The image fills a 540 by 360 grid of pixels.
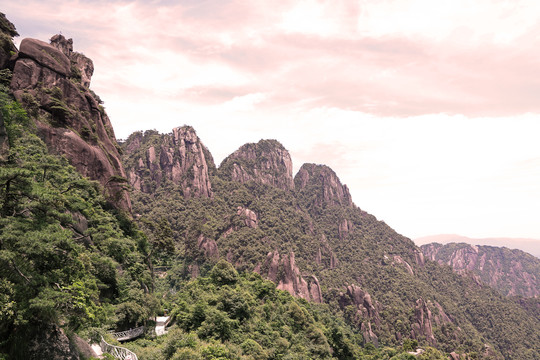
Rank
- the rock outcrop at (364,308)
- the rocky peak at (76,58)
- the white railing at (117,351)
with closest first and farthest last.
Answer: the white railing at (117,351), the rocky peak at (76,58), the rock outcrop at (364,308)

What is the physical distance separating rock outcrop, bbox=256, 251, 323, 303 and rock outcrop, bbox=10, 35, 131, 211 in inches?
2531

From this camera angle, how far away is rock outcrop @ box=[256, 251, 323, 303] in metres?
102

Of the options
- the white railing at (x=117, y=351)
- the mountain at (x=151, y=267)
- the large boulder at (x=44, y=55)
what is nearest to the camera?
the mountain at (x=151, y=267)

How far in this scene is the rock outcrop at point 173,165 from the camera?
14575 centimetres

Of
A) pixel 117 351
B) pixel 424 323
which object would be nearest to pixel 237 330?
pixel 117 351

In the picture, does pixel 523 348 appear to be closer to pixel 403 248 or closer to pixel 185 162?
pixel 403 248

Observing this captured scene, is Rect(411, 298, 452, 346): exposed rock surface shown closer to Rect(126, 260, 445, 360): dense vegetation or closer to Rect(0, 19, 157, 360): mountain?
Rect(126, 260, 445, 360): dense vegetation

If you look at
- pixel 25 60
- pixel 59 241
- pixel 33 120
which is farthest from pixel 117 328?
pixel 25 60

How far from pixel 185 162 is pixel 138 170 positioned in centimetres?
2286

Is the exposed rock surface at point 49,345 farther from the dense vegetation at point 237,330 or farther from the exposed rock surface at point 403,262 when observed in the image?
the exposed rock surface at point 403,262

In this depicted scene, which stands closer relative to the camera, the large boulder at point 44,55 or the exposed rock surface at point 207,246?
the large boulder at point 44,55

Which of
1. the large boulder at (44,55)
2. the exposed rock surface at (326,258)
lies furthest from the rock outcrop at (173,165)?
the large boulder at (44,55)

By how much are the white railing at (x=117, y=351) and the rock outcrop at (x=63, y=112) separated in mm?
30216

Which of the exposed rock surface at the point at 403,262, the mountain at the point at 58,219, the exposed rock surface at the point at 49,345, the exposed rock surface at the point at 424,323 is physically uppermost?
the mountain at the point at 58,219
